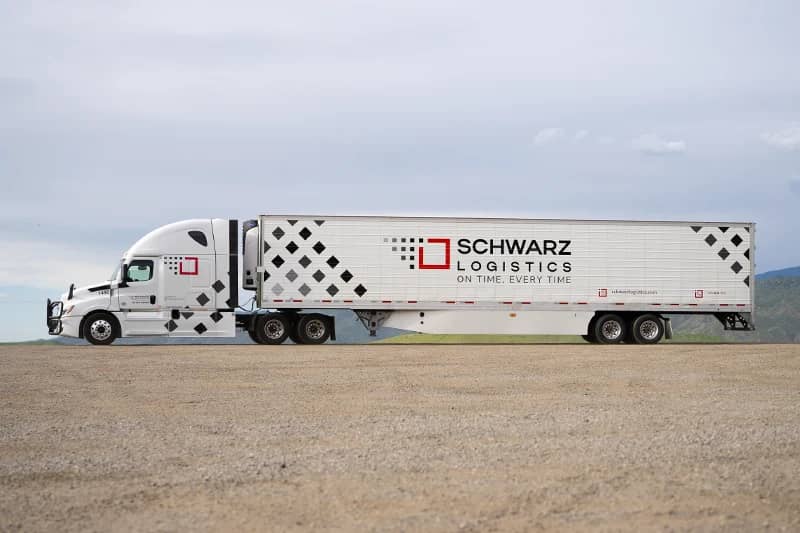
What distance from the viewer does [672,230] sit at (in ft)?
95.7

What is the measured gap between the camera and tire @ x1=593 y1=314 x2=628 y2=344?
1134 inches

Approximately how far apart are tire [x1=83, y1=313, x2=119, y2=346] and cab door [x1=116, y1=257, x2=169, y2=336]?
1.11 ft

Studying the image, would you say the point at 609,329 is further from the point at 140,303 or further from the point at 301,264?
the point at 140,303

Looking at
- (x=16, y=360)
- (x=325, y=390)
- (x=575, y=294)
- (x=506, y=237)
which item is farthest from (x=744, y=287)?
(x=16, y=360)

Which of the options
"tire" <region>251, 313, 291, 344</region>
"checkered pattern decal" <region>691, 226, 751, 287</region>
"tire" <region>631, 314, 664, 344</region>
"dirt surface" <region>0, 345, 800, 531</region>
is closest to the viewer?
"dirt surface" <region>0, 345, 800, 531</region>

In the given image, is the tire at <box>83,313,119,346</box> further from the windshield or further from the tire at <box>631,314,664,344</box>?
the tire at <box>631,314,664,344</box>

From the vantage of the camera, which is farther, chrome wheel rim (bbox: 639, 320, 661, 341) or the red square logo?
chrome wheel rim (bbox: 639, 320, 661, 341)

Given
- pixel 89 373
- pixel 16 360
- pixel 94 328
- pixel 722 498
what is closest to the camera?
pixel 722 498

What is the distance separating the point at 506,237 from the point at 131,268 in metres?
11.6

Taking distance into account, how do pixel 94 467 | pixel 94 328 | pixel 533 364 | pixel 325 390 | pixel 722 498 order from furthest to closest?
pixel 94 328 → pixel 533 364 → pixel 325 390 → pixel 94 467 → pixel 722 498

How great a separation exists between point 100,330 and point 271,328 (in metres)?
5.17

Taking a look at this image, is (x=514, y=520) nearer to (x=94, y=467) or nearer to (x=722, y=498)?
(x=722, y=498)

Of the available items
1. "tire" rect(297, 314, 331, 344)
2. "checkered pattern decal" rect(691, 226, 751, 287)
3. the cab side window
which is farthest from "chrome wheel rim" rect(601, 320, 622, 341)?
the cab side window

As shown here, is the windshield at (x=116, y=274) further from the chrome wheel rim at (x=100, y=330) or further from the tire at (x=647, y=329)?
the tire at (x=647, y=329)
